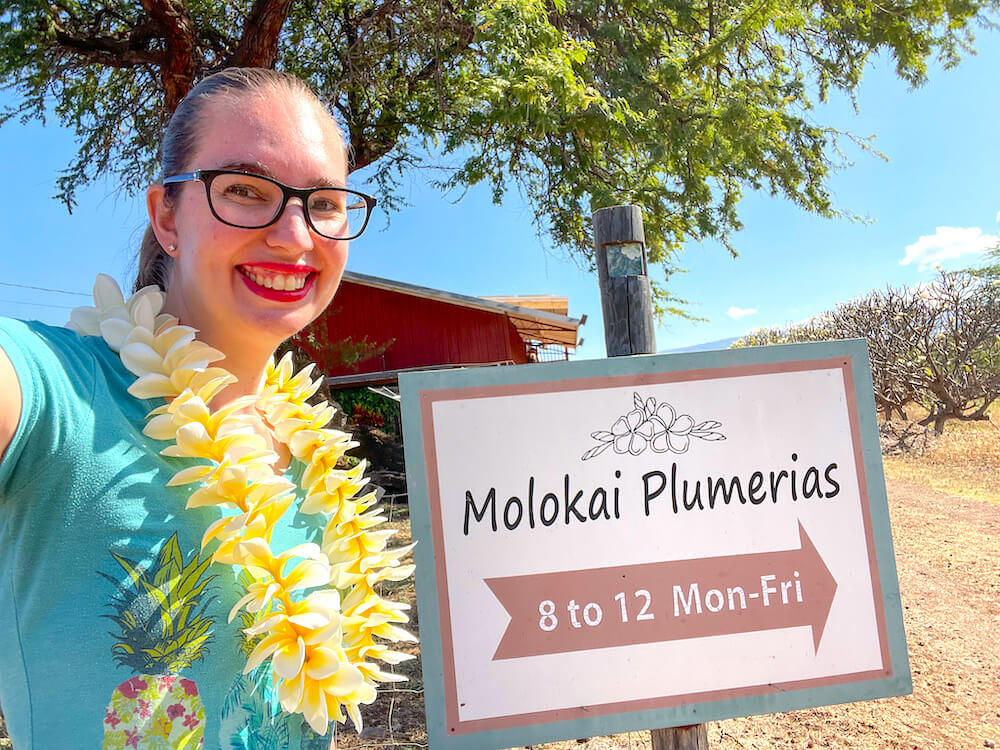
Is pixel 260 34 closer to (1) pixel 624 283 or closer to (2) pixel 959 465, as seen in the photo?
(1) pixel 624 283

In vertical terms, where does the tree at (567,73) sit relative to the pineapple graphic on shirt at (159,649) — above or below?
above

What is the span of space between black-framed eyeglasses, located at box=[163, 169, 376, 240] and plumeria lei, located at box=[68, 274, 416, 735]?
9.1 inches

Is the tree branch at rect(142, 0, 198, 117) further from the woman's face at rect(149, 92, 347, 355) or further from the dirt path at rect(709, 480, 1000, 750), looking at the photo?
the dirt path at rect(709, 480, 1000, 750)

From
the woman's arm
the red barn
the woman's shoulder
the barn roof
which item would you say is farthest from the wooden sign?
the red barn

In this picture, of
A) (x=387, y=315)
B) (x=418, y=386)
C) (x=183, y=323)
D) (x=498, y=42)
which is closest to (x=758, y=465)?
(x=418, y=386)

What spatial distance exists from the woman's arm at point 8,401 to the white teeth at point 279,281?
41cm

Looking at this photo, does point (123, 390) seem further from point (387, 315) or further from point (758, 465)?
point (387, 315)

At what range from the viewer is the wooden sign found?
5.06ft

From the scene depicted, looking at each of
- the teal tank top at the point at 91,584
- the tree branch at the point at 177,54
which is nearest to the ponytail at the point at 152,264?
the teal tank top at the point at 91,584

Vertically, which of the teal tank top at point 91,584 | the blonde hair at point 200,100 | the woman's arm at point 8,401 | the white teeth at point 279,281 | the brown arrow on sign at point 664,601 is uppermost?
the blonde hair at point 200,100

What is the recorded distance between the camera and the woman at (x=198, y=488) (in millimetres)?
923

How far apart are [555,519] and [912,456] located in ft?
42.4

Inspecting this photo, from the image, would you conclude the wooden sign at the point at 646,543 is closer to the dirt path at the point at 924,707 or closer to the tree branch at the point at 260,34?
the dirt path at the point at 924,707

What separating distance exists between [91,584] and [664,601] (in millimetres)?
1239
